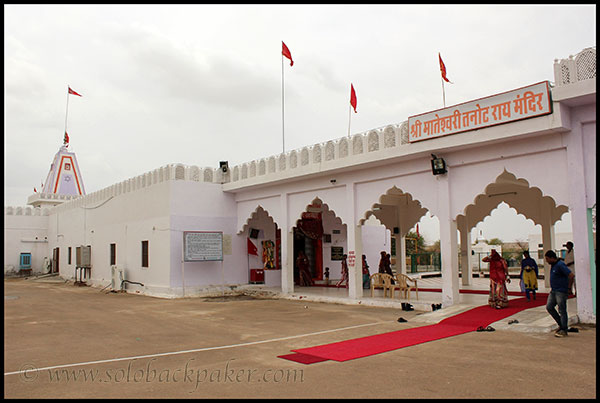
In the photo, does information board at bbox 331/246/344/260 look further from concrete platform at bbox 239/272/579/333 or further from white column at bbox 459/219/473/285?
white column at bbox 459/219/473/285

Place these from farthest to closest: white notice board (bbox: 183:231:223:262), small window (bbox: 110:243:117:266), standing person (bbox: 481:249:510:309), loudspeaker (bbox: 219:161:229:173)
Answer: small window (bbox: 110:243:117:266), loudspeaker (bbox: 219:161:229:173), white notice board (bbox: 183:231:223:262), standing person (bbox: 481:249:510:309)

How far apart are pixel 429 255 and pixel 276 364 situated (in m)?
24.0

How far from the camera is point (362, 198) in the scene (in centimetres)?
1261

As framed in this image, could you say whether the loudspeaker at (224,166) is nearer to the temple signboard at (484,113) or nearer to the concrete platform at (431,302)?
the concrete platform at (431,302)

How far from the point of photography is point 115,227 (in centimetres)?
1903

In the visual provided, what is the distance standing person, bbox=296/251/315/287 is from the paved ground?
749 cm

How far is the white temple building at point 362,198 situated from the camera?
8.52 m

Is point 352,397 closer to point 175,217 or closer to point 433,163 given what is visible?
point 433,163

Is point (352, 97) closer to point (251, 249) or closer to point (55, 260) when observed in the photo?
point (251, 249)

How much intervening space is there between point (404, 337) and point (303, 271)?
34.8 feet

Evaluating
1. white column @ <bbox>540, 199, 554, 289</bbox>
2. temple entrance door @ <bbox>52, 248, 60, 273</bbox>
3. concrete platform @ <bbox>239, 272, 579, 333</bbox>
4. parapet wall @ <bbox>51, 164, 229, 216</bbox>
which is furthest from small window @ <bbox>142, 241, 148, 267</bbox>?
temple entrance door @ <bbox>52, 248, 60, 273</bbox>

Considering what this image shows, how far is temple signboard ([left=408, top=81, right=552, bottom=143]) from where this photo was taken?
867 centimetres

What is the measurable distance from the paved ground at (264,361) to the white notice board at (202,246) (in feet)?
15.5

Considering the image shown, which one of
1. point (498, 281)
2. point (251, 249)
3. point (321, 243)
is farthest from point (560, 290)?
point (321, 243)
